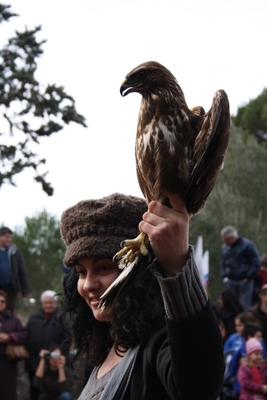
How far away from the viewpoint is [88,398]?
2.43m

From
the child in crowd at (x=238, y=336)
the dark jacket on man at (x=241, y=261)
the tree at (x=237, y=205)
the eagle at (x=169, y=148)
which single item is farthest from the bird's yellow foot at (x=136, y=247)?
the tree at (x=237, y=205)

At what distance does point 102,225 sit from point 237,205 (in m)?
24.9

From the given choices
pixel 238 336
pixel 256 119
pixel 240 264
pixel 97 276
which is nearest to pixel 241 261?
pixel 240 264

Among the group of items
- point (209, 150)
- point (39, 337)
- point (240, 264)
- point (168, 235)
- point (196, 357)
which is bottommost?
point (196, 357)

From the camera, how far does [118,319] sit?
7.77 ft

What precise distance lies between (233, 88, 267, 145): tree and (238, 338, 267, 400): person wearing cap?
36.6 meters

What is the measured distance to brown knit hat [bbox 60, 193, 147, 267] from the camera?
2430 millimetres

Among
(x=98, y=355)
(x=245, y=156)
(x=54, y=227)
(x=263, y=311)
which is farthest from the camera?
(x=54, y=227)

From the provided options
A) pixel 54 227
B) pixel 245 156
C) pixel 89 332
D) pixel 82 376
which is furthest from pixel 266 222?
pixel 89 332

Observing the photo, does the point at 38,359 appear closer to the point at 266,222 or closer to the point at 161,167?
the point at 161,167

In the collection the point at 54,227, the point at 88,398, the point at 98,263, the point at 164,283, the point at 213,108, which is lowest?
the point at 88,398

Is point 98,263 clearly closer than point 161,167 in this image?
No

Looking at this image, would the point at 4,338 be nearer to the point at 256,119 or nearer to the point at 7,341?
the point at 7,341

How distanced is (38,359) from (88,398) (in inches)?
201
